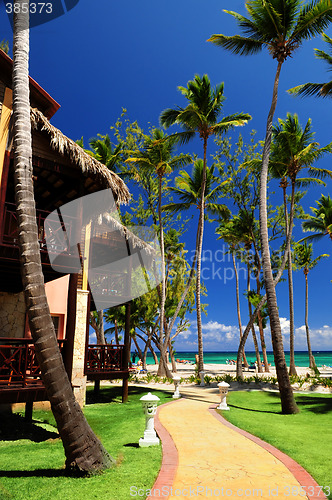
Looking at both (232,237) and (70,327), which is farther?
(232,237)

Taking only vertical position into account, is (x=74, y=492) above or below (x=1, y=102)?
below

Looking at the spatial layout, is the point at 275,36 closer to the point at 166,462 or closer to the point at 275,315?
the point at 275,315

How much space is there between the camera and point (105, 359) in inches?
534

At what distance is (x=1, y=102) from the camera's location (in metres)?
9.70

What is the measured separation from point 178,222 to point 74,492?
87.6 ft

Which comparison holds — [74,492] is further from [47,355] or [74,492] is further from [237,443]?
[237,443]

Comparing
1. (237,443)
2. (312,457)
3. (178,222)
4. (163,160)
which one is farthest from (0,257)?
(178,222)

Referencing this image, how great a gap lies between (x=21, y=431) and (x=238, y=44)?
14883 mm

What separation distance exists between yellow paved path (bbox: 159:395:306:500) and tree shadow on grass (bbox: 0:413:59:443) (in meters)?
2.92

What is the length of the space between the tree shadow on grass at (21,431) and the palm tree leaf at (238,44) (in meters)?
14.4

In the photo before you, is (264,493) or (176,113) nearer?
(264,493)

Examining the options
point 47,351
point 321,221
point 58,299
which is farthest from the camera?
point 321,221

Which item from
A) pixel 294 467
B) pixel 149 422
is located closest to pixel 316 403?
A: pixel 294 467

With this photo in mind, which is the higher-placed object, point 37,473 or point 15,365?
point 15,365
